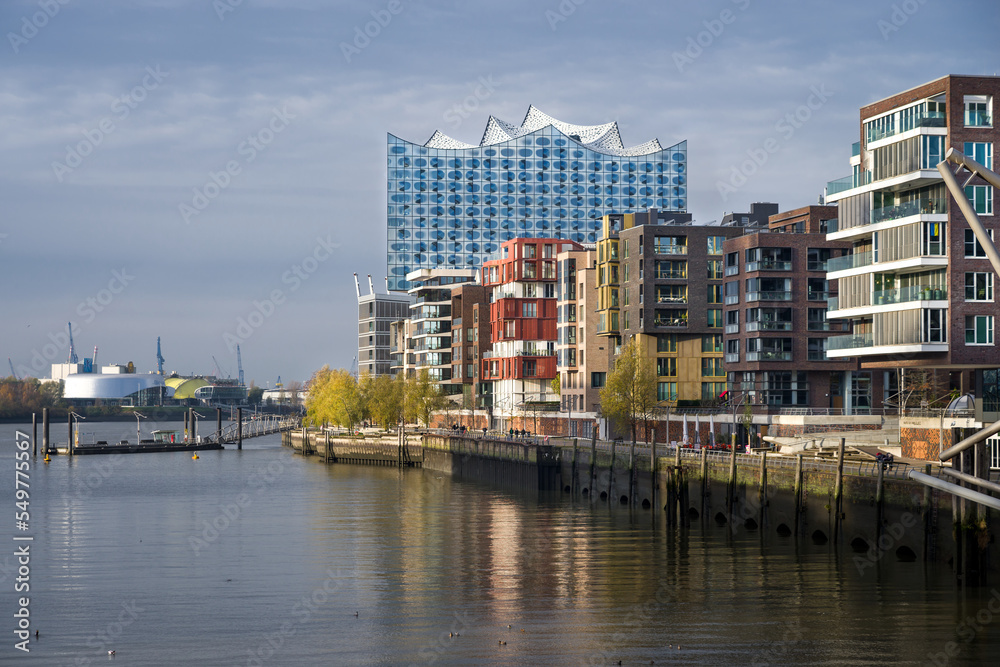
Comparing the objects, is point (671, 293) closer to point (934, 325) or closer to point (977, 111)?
point (934, 325)

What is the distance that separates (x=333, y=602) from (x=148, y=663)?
10347 mm

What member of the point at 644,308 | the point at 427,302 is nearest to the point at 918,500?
the point at 644,308

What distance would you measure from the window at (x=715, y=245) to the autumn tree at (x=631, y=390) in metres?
14.6

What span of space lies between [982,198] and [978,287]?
17.1ft

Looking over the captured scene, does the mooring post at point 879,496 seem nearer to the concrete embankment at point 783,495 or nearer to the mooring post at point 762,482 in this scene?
the concrete embankment at point 783,495

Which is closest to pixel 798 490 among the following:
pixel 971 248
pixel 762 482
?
pixel 762 482

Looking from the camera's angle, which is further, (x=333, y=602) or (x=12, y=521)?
(x=12, y=521)

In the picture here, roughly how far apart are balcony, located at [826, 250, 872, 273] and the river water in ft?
69.5

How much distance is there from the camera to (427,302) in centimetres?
19325

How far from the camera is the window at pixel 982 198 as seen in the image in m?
69.6

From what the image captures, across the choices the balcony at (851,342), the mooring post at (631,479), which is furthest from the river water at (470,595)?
the balcony at (851,342)

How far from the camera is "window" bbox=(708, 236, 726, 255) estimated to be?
120938 millimetres

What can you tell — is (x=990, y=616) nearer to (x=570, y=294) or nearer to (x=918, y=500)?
(x=918, y=500)

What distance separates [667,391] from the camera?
4744 inches
